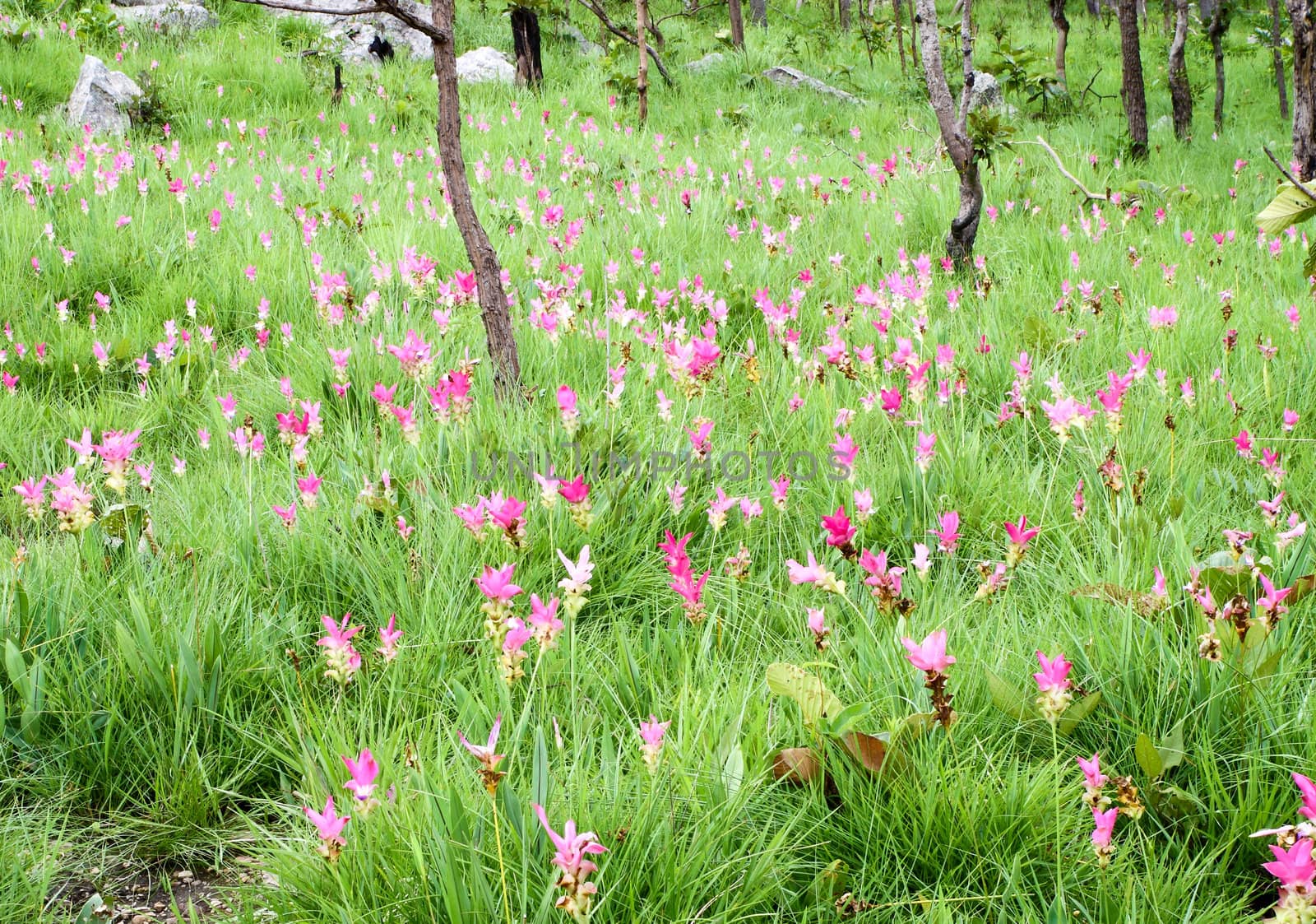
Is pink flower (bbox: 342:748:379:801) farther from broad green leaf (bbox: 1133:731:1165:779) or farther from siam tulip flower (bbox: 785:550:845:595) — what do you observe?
broad green leaf (bbox: 1133:731:1165:779)

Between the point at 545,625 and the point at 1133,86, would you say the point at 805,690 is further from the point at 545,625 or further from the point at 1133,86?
the point at 1133,86

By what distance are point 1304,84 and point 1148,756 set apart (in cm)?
464

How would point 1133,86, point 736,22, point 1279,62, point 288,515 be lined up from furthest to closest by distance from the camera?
point 736,22
point 1279,62
point 1133,86
point 288,515

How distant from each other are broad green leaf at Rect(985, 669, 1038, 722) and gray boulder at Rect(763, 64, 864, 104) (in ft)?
33.4

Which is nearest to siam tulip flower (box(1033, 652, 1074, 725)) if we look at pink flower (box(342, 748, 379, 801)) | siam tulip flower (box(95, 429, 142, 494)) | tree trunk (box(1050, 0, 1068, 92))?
pink flower (box(342, 748, 379, 801))

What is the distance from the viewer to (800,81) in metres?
11.2

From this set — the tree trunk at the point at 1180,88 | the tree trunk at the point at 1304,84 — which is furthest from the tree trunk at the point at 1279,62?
the tree trunk at the point at 1304,84

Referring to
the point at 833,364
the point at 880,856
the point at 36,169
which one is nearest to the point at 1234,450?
the point at 833,364

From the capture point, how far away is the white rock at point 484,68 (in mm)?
10922

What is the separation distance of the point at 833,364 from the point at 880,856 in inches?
79.5

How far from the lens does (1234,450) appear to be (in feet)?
9.20

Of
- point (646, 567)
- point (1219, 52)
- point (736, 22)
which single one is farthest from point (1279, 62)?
point (646, 567)

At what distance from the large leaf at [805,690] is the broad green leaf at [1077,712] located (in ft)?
1.20

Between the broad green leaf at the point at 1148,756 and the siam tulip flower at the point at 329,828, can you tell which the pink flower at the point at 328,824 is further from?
the broad green leaf at the point at 1148,756
